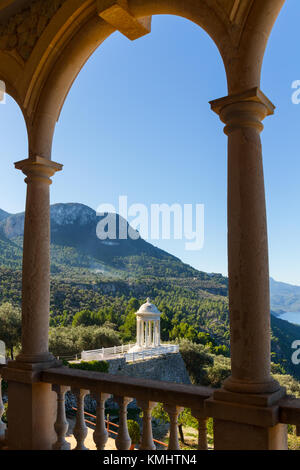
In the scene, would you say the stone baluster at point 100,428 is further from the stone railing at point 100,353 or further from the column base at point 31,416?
the stone railing at point 100,353

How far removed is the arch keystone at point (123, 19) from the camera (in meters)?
6.79

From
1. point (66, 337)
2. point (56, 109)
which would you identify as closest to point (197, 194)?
point (66, 337)

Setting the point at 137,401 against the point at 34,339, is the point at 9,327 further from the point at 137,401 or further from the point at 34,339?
the point at 137,401

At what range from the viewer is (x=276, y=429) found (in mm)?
4625

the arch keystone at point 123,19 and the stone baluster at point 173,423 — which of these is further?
the arch keystone at point 123,19

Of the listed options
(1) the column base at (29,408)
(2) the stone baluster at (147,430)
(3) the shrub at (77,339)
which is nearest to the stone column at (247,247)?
(2) the stone baluster at (147,430)

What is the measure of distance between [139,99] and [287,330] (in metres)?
70.3

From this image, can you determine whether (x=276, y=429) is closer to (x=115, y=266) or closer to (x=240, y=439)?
(x=240, y=439)

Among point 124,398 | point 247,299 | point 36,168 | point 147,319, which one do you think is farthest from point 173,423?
point 147,319

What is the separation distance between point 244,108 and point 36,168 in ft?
15.3

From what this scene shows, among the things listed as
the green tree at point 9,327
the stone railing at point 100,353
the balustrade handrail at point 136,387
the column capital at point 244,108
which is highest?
the column capital at point 244,108

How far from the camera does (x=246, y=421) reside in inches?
182

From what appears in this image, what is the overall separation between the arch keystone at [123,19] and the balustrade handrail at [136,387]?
649 centimetres

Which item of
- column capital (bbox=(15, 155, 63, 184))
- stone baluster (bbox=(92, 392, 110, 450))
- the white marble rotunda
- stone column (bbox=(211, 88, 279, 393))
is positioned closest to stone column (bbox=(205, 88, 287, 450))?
stone column (bbox=(211, 88, 279, 393))
